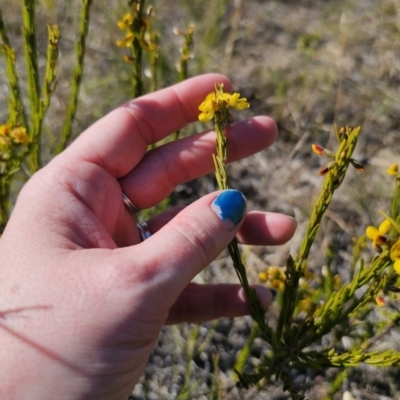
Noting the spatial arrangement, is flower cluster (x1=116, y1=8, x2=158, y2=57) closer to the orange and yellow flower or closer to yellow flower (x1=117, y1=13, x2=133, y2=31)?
yellow flower (x1=117, y1=13, x2=133, y2=31)

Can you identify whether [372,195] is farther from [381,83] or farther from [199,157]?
[199,157]

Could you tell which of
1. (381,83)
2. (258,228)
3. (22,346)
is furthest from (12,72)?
(381,83)

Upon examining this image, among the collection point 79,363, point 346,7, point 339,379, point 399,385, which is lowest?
point 399,385

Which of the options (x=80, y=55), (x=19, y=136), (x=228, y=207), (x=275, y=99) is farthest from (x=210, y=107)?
(x=275, y=99)

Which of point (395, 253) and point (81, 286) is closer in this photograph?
point (395, 253)

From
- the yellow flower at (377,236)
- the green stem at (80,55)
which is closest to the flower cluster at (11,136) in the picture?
the green stem at (80,55)

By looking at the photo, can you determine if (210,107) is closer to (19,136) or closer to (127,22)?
(127,22)
